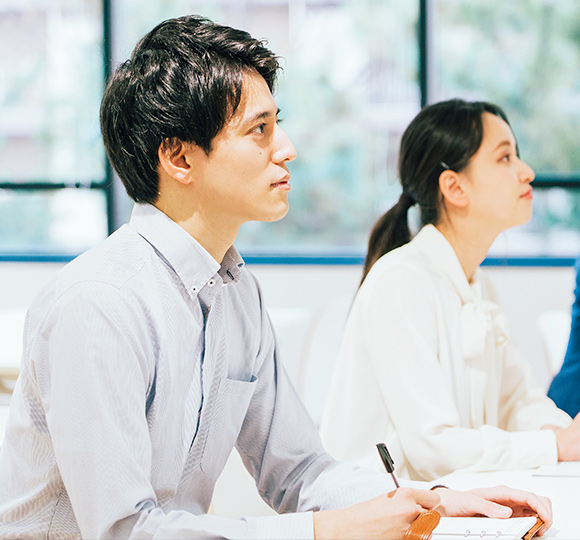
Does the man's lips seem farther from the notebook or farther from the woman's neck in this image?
the woman's neck

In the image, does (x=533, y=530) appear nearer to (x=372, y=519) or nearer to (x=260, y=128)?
(x=372, y=519)

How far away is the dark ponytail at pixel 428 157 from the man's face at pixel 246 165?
85 centimetres

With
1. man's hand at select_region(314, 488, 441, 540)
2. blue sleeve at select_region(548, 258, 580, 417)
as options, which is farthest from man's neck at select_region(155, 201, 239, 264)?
blue sleeve at select_region(548, 258, 580, 417)

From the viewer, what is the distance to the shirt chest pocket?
120 centimetres

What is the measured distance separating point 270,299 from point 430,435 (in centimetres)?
283

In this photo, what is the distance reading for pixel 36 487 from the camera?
3.47 ft

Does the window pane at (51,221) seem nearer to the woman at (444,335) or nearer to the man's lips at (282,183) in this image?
the woman at (444,335)

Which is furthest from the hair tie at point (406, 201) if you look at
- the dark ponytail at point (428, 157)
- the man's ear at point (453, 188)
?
the man's ear at point (453, 188)

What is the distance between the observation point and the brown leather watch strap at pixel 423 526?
1.00 m

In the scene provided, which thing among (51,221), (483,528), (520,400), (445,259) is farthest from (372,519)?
(51,221)

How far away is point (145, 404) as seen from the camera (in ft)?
3.35

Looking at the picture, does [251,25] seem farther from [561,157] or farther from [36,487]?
[36,487]

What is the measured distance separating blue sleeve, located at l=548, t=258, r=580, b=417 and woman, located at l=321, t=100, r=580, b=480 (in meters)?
0.08

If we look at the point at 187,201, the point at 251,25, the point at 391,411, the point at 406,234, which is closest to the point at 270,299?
the point at 251,25
